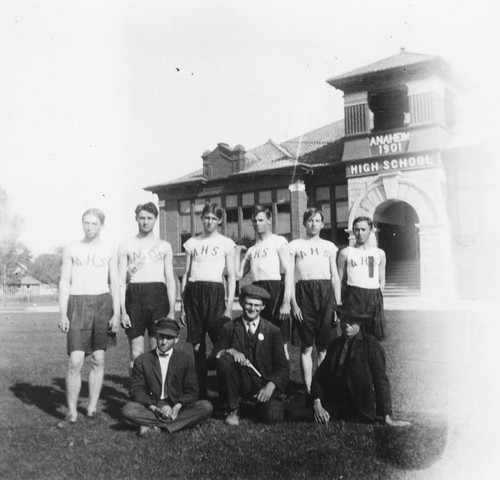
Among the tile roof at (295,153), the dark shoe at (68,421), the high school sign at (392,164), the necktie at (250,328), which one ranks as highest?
the tile roof at (295,153)

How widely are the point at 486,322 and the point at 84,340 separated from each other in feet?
15.5

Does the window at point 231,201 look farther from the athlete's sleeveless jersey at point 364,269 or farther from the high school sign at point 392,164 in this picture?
the athlete's sleeveless jersey at point 364,269

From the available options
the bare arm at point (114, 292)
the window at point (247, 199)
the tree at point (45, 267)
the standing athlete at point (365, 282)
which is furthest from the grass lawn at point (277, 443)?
the tree at point (45, 267)

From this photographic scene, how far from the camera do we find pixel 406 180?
2102 centimetres

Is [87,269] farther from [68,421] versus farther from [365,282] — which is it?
[365,282]

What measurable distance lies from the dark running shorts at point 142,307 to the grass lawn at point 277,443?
0.87 m

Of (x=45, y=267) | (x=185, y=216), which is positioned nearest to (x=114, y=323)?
(x=185, y=216)

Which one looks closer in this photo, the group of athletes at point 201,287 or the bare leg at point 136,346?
the group of athletes at point 201,287

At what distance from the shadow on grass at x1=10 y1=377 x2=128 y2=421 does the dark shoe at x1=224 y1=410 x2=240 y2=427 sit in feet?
3.49

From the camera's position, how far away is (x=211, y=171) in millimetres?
28297

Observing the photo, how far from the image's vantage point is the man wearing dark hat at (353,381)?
16.1ft

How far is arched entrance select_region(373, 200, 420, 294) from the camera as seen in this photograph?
853 inches

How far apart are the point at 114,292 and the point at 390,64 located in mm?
18233

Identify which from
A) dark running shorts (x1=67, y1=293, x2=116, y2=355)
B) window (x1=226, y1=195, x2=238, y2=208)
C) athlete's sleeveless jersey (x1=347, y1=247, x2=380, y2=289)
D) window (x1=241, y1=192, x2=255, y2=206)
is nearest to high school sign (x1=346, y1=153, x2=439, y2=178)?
window (x1=241, y1=192, x2=255, y2=206)
